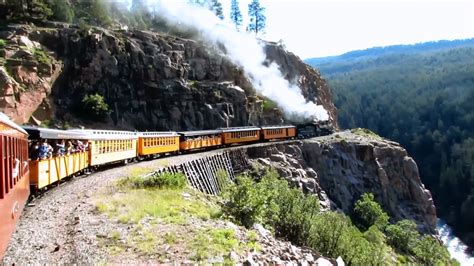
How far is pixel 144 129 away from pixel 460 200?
309ft

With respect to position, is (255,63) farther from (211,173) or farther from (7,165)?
(7,165)

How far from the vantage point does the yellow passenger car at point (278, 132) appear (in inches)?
2329

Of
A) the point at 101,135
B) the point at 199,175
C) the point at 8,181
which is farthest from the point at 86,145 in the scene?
the point at 8,181

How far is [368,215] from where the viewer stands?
166ft

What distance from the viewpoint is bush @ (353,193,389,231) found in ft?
164

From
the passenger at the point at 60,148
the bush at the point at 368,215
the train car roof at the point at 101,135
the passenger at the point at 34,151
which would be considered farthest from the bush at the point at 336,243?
the bush at the point at 368,215

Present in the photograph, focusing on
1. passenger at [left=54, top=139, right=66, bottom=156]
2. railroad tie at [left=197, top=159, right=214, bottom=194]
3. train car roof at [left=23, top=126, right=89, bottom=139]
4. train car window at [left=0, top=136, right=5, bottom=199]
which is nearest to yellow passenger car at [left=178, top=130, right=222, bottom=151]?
railroad tie at [left=197, top=159, right=214, bottom=194]

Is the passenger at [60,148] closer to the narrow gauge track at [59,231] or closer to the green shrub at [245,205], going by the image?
the narrow gauge track at [59,231]

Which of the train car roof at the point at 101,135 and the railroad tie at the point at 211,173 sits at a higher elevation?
the train car roof at the point at 101,135

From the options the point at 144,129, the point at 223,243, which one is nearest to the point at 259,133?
the point at 144,129

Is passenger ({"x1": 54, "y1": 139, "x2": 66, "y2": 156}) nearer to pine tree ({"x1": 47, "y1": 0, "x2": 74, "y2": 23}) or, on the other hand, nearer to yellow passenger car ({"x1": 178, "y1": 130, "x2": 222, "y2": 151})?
yellow passenger car ({"x1": 178, "y1": 130, "x2": 222, "y2": 151})

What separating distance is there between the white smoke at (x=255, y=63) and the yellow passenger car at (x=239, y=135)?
2736cm

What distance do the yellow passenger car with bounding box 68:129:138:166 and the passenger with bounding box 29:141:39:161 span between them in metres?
8.54

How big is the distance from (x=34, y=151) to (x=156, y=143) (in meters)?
22.3
